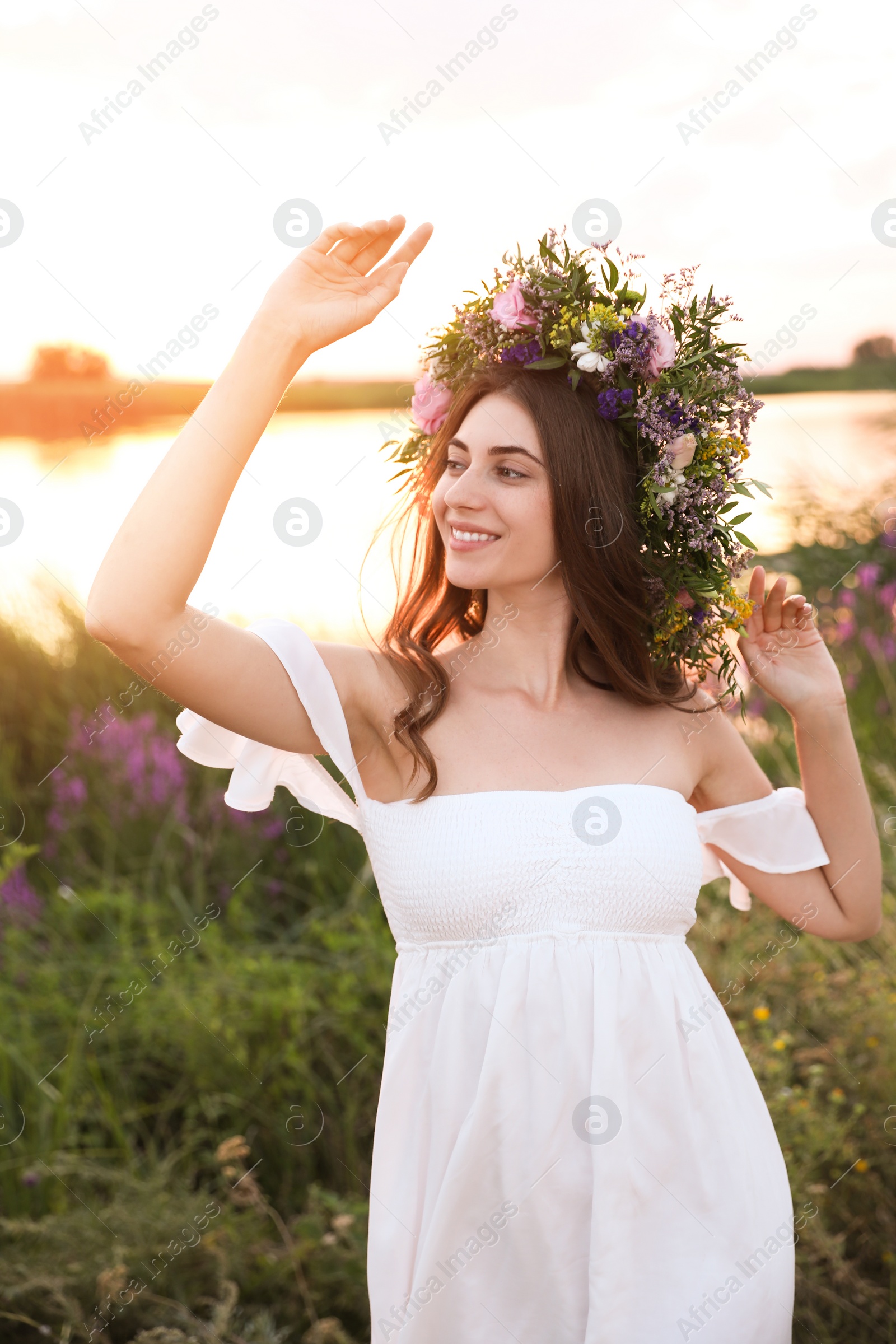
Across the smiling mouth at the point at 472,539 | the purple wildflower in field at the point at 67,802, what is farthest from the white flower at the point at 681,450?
the purple wildflower in field at the point at 67,802

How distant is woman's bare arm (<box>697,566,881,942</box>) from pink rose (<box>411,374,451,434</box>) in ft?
2.45

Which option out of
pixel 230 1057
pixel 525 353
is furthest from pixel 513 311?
pixel 230 1057

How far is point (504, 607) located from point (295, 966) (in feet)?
6.18

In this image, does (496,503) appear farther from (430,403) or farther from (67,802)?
(67,802)

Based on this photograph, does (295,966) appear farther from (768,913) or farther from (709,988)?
(709,988)

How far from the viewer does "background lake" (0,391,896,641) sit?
13.0 ft

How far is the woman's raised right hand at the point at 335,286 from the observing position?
1.66 m

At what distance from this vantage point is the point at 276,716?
183cm

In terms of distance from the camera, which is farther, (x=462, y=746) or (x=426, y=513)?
(x=426, y=513)

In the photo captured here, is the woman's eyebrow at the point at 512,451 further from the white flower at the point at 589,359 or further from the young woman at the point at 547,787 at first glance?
the white flower at the point at 589,359

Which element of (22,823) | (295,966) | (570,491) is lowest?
(22,823)

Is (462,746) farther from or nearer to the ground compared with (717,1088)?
farther from the ground

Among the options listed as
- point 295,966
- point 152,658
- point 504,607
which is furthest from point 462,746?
point 295,966

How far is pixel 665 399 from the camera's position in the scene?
7.03 ft
